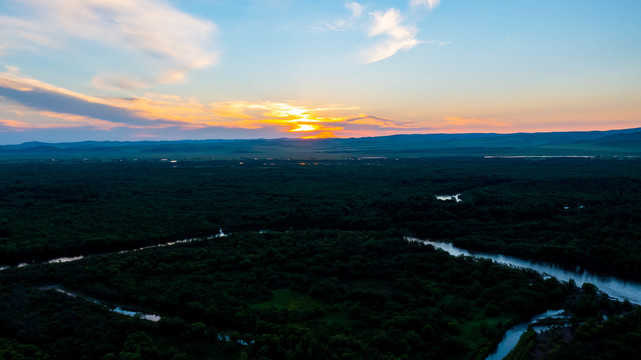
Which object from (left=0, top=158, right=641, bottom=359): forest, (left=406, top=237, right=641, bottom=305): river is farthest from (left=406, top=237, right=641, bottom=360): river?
(left=0, top=158, right=641, bottom=359): forest

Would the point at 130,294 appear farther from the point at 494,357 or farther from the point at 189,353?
the point at 494,357

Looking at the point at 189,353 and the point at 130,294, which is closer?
the point at 189,353

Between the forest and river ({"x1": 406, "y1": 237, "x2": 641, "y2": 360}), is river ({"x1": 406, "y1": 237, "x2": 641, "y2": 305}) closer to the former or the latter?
river ({"x1": 406, "y1": 237, "x2": 641, "y2": 360})

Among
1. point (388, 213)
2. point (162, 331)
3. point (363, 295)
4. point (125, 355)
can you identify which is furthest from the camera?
point (388, 213)

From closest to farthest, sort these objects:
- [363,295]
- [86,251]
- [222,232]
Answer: [363,295]
[86,251]
[222,232]

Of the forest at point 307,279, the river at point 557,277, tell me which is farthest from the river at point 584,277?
the forest at point 307,279

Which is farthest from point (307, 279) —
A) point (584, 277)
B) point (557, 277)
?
point (584, 277)

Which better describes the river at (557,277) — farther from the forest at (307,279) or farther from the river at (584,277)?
the forest at (307,279)

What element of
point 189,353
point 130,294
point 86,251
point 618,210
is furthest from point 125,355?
point 618,210

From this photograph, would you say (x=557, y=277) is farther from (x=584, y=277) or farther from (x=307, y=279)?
(x=307, y=279)
